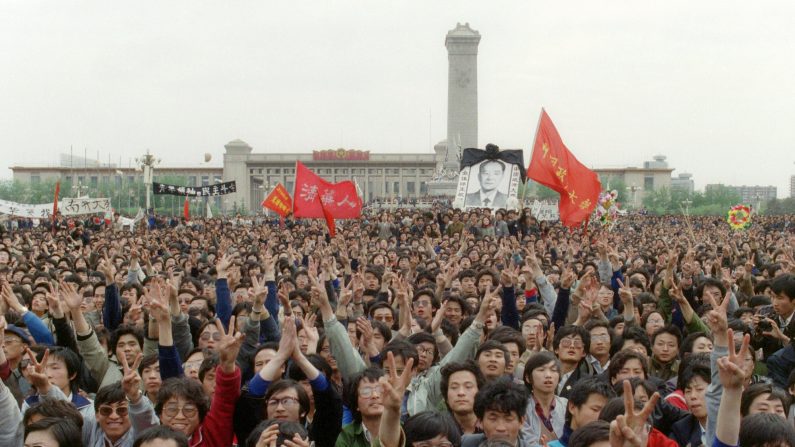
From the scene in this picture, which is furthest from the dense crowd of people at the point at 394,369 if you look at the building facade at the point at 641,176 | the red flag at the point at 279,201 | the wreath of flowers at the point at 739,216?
the building facade at the point at 641,176

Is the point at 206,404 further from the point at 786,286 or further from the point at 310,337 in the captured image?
the point at 786,286

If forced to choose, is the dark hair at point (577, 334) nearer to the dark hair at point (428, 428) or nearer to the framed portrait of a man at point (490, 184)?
the dark hair at point (428, 428)

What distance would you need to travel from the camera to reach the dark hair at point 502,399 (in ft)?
13.5

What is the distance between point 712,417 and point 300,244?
530 inches

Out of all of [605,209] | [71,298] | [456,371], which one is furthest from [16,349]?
[605,209]

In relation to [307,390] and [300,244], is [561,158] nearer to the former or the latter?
[300,244]

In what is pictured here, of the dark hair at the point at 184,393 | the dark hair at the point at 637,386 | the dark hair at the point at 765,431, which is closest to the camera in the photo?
the dark hair at the point at 765,431

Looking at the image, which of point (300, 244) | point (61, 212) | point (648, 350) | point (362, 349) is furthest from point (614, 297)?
point (61, 212)

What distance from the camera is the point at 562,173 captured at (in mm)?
13938

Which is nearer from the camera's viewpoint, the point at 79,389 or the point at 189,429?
the point at 189,429

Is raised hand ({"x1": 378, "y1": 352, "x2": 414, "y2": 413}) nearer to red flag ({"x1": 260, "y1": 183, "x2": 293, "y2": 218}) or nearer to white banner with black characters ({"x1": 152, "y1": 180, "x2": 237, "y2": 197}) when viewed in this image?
red flag ({"x1": 260, "y1": 183, "x2": 293, "y2": 218})

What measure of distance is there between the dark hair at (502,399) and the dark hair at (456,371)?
Result: 409mm

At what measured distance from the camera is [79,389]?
534 cm

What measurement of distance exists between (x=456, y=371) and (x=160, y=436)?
1.63m
